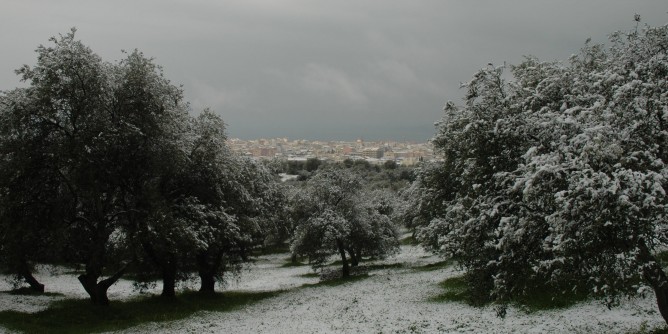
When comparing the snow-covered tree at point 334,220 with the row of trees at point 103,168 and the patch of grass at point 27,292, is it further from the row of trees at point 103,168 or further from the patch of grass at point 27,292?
the patch of grass at point 27,292

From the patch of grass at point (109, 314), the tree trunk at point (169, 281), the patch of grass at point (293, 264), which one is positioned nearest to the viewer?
the patch of grass at point (109, 314)

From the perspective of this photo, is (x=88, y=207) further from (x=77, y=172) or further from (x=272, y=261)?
(x=272, y=261)

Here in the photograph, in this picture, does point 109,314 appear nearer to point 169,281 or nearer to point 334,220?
point 169,281

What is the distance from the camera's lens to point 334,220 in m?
48.2

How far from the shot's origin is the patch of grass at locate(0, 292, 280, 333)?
26891 mm

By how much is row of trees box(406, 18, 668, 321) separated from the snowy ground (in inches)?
218

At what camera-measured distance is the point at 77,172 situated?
1082 inches

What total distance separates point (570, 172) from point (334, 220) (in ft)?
121

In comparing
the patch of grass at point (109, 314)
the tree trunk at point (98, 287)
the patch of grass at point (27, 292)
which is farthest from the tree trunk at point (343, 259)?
the patch of grass at point (27, 292)

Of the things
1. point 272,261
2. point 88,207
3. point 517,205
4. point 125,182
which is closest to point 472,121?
point 517,205

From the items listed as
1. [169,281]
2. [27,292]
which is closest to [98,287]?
[169,281]

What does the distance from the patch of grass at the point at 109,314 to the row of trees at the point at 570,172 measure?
67.6ft

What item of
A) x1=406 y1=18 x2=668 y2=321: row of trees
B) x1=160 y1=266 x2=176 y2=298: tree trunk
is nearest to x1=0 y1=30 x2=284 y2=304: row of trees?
x1=160 y1=266 x2=176 y2=298: tree trunk

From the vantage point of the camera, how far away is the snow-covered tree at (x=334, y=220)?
4878cm
